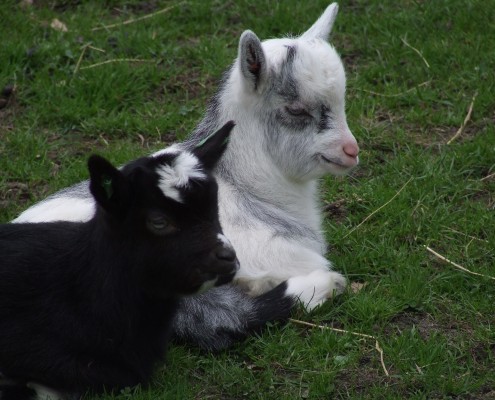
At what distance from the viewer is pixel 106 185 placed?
204 inches

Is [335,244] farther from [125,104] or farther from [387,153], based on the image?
[125,104]

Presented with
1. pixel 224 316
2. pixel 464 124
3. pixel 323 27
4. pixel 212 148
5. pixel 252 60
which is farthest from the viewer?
pixel 464 124

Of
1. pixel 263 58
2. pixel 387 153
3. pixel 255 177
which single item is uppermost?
pixel 263 58

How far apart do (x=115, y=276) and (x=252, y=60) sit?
174 centimetres

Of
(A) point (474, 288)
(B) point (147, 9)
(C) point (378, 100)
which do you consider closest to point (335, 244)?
(A) point (474, 288)

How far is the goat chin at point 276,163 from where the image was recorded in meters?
6.54

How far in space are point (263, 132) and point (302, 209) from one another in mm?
570

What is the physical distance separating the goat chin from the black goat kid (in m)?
0.82

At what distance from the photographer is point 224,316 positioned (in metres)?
6.29

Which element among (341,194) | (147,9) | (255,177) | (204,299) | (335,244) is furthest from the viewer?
(147,9)

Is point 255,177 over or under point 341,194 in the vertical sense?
over

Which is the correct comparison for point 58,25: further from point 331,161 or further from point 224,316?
point 224,316

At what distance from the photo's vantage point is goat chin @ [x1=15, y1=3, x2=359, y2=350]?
21.5 feet

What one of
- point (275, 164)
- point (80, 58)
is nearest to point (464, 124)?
point (275, 164)
